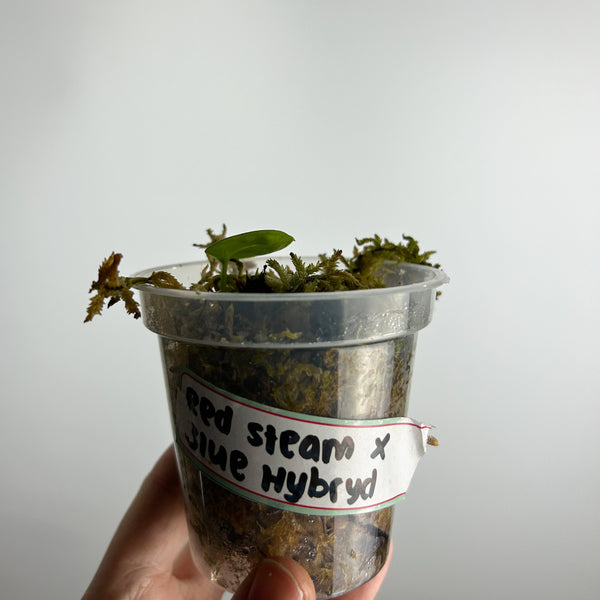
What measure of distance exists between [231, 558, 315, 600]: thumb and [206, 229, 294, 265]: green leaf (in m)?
0.28

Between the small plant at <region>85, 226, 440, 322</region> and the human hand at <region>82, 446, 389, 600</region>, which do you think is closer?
the small plant at <region>85, 226, 440, 322</region>

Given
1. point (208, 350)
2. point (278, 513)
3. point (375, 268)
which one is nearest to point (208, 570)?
point (278, 513)

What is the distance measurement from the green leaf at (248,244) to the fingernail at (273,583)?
0.28 meters

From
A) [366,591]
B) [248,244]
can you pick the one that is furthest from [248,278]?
[366,591]

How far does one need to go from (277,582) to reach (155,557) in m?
0.43

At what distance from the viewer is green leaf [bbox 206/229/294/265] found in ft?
1.57

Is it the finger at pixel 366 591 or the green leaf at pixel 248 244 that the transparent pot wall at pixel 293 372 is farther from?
the finger at pixel 366 591

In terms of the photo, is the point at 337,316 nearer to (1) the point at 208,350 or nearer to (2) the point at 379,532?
(1) the point at 208,350

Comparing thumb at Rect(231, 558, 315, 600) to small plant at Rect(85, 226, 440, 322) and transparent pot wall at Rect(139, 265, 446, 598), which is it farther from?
small plant at Rect(85, 226, 440, 322)

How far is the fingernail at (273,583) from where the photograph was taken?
1.50 feet

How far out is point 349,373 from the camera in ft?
1.57

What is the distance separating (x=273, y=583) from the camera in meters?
0.46

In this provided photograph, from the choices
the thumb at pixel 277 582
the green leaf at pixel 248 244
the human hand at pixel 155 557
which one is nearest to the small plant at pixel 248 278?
the green leaf at pixel 248 244

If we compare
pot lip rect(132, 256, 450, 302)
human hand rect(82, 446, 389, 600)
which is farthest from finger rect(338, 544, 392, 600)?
pot lip rect(132, 256, 450, 302)
